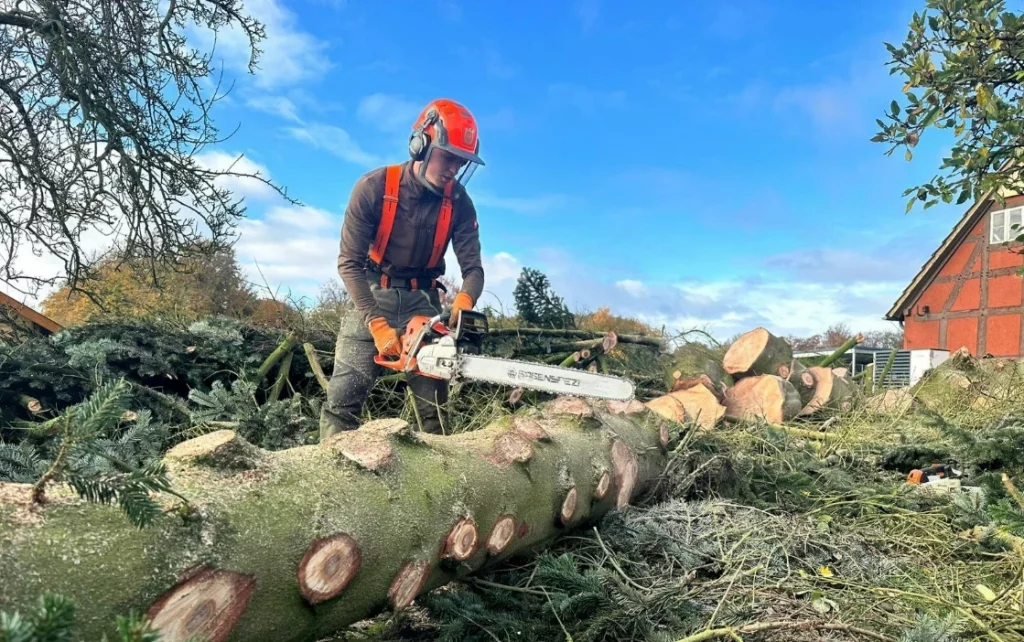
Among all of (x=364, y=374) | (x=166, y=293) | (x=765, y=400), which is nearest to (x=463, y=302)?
(x=364, y=374)

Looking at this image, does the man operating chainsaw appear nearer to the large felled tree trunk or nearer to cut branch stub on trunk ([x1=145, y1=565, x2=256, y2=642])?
the large felled tree trunk

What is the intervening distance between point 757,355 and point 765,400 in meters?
0.53

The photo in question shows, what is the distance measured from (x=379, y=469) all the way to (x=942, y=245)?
16.3 m

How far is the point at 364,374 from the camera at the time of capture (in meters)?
3.59

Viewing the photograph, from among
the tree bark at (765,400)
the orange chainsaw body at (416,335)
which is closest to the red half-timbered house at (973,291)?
the tree bark at (765,400)

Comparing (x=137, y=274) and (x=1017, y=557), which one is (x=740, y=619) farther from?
(x=137, y=274)

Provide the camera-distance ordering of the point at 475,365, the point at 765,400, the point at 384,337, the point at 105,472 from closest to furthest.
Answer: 1. the point at 105,472
2. the point at 475,365
3. the point at 384,337
4. the point at 765,400

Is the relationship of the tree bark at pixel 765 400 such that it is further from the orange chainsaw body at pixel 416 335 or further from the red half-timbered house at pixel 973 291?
the red half-timbered house at pixel 973 291

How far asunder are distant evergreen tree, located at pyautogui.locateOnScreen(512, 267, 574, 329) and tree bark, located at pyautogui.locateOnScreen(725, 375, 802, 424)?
158cm

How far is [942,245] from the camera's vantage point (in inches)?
574

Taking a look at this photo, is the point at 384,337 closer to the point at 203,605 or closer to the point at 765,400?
the point at 203,605

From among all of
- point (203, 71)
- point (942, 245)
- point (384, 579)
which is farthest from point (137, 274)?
point (942, 245)

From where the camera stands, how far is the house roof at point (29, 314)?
5523mm

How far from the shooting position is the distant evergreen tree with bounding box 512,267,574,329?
224 inches
